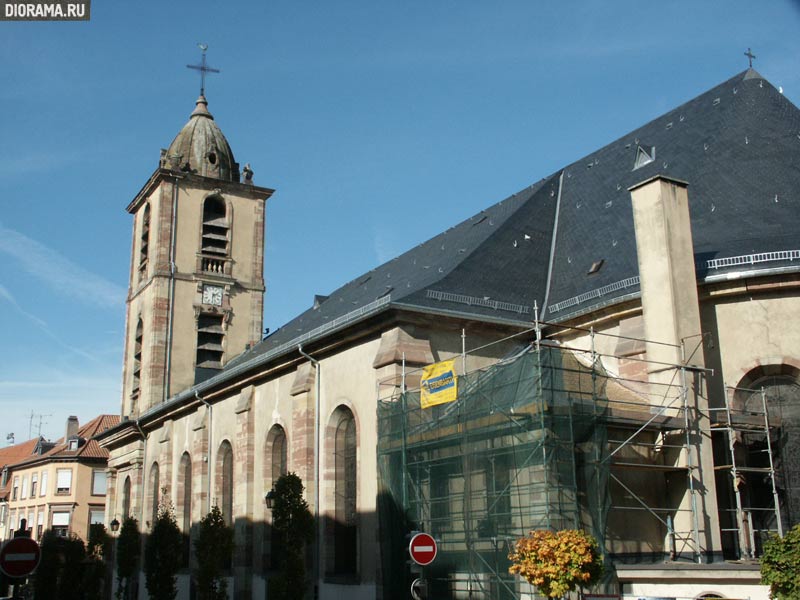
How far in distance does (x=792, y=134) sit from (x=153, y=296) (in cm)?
2505

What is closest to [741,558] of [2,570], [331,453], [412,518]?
[412,518]

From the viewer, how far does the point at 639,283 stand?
1972 centimetres

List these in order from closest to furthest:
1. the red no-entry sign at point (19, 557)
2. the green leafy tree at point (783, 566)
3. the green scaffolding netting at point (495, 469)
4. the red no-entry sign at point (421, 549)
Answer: the red no-entry sign at point (19, 557) < the green leafy tree at point (783, 566) < the red no-entry sign at point (421, 549) < the green scaffolding netting at point (495, 469)

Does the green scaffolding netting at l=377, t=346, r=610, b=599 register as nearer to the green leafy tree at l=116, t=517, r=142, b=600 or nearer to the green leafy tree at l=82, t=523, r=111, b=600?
the green leafy tree at l=116, t=517, r=142, b=600

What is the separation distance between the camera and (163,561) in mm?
28141

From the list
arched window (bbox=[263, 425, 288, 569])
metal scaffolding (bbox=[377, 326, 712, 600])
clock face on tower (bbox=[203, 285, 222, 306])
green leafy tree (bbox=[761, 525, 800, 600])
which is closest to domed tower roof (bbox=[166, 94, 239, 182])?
clock face on tower (bbox=[203, 285, 222, 306])

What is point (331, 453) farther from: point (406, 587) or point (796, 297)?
point (796, 297)

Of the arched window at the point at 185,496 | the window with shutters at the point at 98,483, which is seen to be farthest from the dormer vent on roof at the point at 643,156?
the window with shutters at the point at 98,483

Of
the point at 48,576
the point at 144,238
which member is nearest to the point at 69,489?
the point at 48,576

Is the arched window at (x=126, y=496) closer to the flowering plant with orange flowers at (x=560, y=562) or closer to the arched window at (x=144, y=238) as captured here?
the arched window at (x=144, y=238)

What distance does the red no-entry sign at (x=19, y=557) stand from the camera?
32.7 ft

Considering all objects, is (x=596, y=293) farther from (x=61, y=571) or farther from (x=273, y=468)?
(x=61, y=571)

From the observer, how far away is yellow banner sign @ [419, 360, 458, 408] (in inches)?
723

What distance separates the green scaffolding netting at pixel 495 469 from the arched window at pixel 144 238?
23.3m
